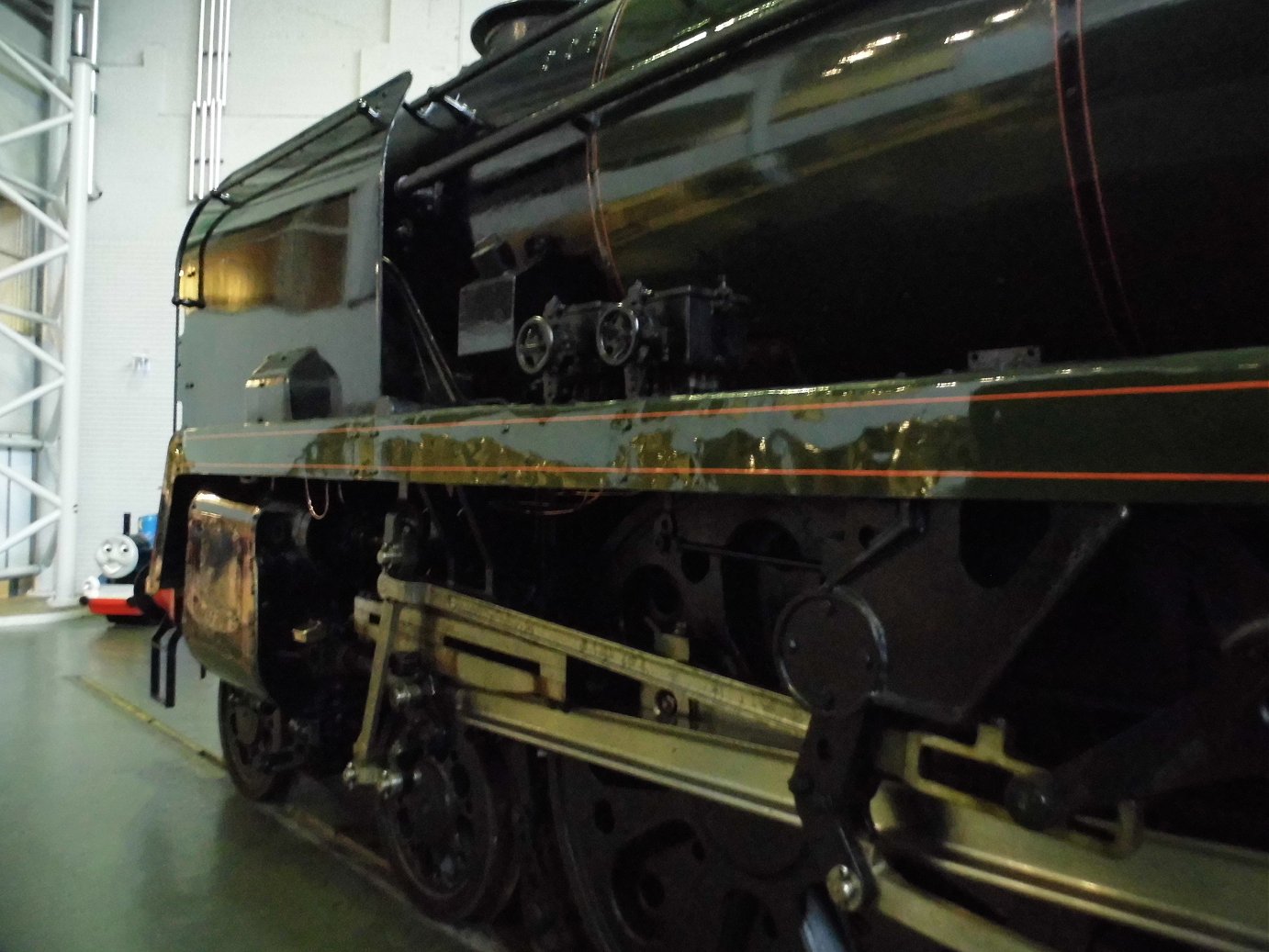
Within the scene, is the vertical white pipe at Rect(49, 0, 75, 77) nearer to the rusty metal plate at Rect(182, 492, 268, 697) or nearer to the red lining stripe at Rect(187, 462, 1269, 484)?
the rusty metal plate at Rect(182, 492, 268, 697)

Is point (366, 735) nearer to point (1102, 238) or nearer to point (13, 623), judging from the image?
point (1102, 238)

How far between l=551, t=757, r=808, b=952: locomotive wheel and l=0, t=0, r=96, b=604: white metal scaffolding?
697 centimetres

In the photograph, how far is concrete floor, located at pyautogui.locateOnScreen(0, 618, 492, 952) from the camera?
7.27ft

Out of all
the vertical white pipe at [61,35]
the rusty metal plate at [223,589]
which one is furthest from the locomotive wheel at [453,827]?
the vertical white pipe at [61,35]

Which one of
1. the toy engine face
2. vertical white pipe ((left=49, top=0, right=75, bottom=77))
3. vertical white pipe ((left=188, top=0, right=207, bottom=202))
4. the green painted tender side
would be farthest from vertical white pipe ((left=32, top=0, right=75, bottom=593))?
the green painted tender side

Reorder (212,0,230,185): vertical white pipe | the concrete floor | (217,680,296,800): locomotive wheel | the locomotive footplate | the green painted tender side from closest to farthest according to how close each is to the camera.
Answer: the green painted tender side → the locomotive footplate → the concrete floor → (217,680,296,800): locomotive wheel → (212,0,230,185): vertical white pipe

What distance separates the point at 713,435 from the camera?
1.28m

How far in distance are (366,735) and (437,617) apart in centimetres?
35

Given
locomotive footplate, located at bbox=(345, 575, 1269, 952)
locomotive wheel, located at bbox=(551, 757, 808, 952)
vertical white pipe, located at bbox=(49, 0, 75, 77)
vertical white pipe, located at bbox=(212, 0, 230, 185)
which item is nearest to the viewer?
locomotive footplate, located at bbox=(345, 575, 1269, 952)

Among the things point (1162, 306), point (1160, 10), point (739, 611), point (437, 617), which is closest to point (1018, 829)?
point (739, 611)

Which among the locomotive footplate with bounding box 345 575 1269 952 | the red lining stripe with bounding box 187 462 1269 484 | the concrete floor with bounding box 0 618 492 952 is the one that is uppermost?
the red lining stripe with bounding box 187 462 1269 484

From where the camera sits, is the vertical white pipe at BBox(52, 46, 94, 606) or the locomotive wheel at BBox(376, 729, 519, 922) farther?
the vertical white pipe at BBox(52, 46, 94, 606)

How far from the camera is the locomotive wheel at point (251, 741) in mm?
2877

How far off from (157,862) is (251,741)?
50 cm
